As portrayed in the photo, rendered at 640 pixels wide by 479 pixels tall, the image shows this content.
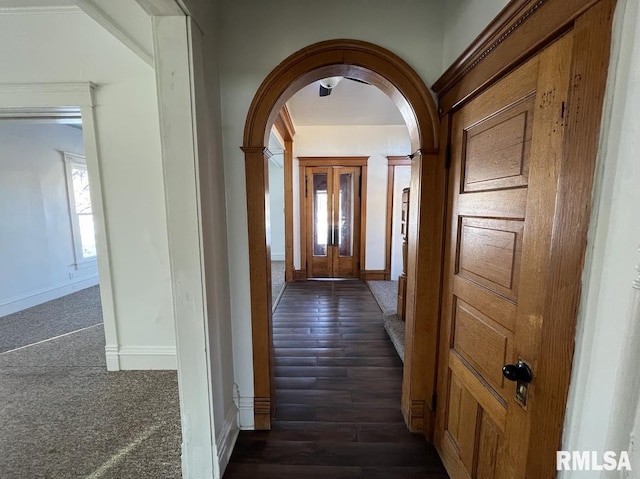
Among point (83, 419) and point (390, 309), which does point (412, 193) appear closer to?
point (390, 309)

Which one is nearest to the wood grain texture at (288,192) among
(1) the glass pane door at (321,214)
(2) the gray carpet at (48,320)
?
(1) the glass pane door at (321,214)

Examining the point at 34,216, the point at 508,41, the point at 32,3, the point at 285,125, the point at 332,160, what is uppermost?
the point at 32,3

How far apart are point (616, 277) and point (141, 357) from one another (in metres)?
3.10

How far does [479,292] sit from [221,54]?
1.88m

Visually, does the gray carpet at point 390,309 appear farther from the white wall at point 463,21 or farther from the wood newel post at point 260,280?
the white wall at point 463,21

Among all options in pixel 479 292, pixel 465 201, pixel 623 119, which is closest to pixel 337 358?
pixel 479 292

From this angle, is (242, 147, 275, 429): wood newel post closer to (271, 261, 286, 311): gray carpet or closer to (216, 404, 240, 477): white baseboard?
(216, 404, 240, 477): white baseboard

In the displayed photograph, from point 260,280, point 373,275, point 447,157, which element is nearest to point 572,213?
point 447,157

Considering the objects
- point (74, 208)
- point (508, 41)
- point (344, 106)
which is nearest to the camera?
point (508, 41)

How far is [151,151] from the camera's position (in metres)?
2.23

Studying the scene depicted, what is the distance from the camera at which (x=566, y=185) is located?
748 mm

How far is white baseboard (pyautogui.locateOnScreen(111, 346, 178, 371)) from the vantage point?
2389 mm

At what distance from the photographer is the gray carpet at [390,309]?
2670 millimetres

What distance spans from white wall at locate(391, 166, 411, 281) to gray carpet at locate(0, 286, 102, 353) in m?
4.67
